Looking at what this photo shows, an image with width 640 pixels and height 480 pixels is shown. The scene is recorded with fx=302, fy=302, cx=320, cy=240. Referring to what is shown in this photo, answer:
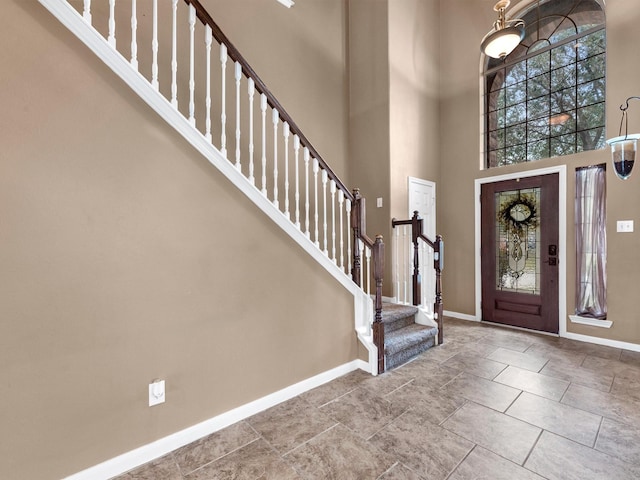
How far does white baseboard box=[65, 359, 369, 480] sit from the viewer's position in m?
1.68

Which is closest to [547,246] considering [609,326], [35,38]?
[609,326]

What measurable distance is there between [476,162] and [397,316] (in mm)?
2811

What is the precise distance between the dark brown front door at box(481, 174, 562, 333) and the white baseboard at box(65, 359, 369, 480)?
305 cm

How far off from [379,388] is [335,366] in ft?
1.43

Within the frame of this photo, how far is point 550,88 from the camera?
411cm

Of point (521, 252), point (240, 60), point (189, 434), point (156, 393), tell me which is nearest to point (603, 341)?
point (521, 252)

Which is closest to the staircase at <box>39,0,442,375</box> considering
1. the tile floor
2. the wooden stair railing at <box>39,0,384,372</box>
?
the wooden stair railing at <box>39,0,384,372</box>

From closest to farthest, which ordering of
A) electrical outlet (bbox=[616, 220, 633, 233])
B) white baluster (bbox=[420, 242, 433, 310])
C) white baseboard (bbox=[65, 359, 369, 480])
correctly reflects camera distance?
white baseboard (bbox=[65, 359, 369, 480])
electrical outlet (bbox=[616, 220, 633, 233])
white baluster (bbox=[420, 242, 433, 310])

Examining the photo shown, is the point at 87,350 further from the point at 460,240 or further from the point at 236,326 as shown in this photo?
the point at 460,240

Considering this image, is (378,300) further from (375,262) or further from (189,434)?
(189,434)

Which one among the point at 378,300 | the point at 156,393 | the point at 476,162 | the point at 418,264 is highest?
the point at 476,162

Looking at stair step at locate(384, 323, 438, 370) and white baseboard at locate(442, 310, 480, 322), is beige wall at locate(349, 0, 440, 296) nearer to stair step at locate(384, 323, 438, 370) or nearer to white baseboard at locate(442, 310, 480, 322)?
stair step at locate(384, 323, 438, 370)

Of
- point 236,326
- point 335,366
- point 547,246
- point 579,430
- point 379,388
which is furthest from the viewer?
point 547,246

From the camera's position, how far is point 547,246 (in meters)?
4.01
